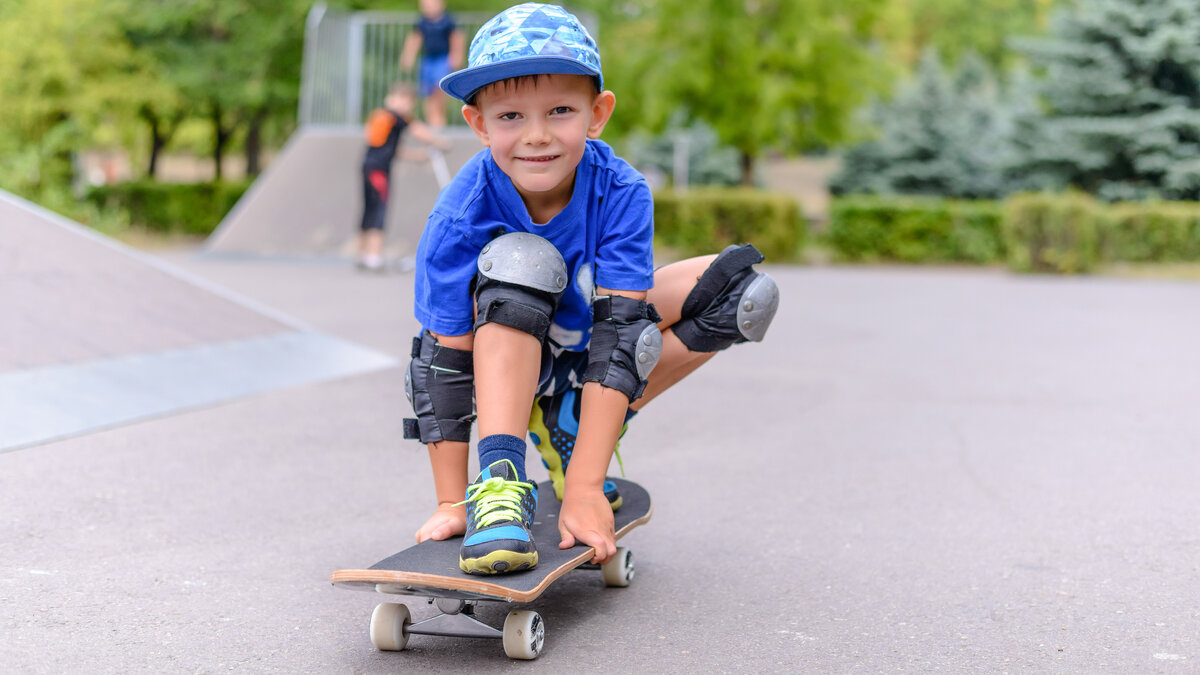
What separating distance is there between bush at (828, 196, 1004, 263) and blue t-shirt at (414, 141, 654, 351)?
647 inches

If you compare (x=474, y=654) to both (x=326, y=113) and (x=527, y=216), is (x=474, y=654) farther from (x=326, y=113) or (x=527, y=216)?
(x=326, y=113)

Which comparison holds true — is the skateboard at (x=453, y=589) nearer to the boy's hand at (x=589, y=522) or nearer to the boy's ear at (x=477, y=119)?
the boy's hand at (x=589, y=522)

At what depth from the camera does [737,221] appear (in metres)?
17.9

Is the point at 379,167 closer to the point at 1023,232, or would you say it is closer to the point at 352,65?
the point at 352,65

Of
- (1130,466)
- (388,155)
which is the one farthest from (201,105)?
(1130,466)

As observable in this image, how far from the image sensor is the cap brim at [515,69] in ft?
8.72

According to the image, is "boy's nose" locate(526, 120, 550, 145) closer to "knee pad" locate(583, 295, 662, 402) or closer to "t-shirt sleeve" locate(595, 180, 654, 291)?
"t-shirt sleeve" locate(595, 180, 654, 291)

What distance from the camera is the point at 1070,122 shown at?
21547 mm

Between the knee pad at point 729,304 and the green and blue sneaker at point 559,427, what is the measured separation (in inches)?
13.4

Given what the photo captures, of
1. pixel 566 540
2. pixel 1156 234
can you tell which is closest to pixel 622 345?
pixel 566 540

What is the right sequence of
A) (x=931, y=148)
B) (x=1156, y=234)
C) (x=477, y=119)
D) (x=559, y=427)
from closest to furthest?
1. (x=477, y=119)
2. (x=559, y=427)
3. (x=1156, y=234)
4. (x=931, y=148)

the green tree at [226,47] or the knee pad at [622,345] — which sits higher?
the green tree at [226,47]

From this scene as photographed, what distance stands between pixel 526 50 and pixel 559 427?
102 centimetres

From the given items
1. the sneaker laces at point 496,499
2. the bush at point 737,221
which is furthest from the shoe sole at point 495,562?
the bush at point 737,221
